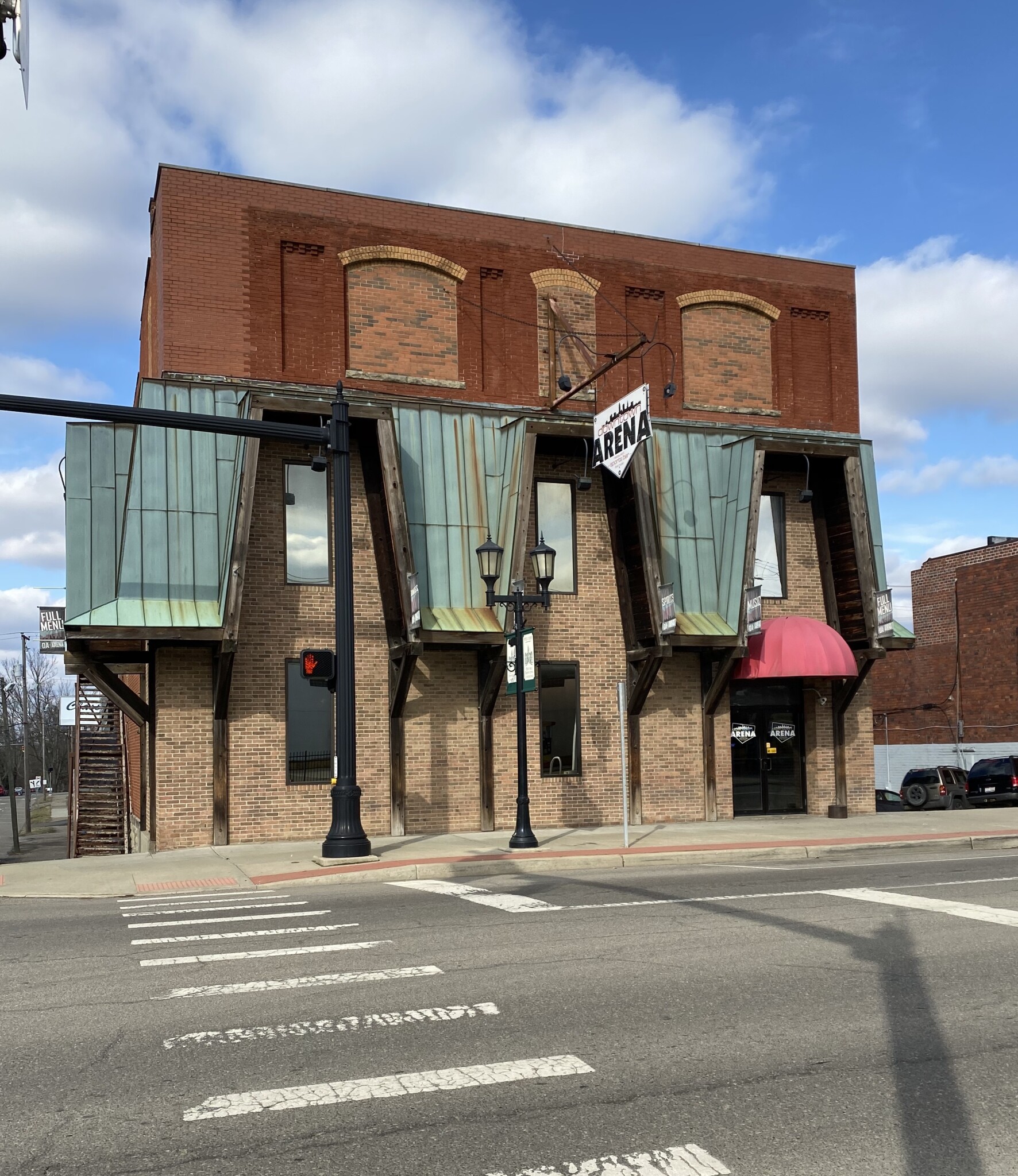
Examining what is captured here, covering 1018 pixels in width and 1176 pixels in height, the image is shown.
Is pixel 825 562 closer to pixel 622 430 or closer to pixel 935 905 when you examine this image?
pixel 622 430

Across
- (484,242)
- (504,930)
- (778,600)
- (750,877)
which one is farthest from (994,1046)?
(484,242)

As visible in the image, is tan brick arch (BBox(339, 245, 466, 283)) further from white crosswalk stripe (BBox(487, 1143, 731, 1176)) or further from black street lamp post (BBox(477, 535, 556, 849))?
white crosswalk stripe (BBox(487, 1143, 731, 1176))

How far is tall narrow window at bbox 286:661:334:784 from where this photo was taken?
2053 centimetres

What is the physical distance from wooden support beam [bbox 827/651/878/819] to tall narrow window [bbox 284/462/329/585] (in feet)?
35.2

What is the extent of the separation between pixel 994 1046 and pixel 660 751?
1683 centimetres

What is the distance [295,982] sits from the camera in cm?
803

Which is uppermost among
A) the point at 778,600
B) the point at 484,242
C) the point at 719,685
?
the point at 484,242

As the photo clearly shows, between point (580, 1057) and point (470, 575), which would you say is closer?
point (580, 1057)

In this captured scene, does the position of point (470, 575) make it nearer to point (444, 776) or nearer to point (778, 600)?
point (444, 776)

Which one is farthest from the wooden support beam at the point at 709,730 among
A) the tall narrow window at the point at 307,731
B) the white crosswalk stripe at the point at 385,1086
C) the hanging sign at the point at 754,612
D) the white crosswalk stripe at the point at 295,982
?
the white crosswalk stripe at the point at 385,1086

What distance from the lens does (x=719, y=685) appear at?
2291 cm

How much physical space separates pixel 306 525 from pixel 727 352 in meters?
10.4

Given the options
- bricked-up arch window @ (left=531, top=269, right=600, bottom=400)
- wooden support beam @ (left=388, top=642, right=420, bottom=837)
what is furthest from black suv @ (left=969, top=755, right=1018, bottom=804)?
wooden support beam @ (left=388, top=642, right=420, bottom=837)

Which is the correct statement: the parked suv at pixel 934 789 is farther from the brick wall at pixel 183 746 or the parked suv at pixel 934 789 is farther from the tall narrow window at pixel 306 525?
the brick wall at pixel 183 746
